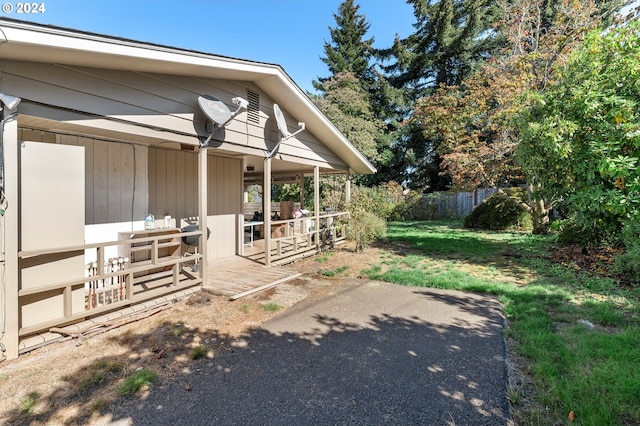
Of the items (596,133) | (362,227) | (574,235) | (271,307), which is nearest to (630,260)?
(596,133)

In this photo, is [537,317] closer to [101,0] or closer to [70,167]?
[70,167]

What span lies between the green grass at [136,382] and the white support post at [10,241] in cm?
134

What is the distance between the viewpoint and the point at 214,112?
17.1ft

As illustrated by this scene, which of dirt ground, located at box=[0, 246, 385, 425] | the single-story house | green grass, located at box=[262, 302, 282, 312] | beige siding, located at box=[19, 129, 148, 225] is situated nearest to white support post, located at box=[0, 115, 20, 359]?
the single-story house

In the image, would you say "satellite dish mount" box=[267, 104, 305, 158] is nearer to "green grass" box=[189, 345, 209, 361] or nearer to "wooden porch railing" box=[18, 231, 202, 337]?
"wooden porch railing" box=[18, 231, 202, 337]

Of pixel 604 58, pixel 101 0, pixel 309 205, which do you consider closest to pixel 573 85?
pixel 604 58

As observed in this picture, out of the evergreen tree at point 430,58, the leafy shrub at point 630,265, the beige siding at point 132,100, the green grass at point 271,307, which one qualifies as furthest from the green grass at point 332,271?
the evergreen tree at point 430,58

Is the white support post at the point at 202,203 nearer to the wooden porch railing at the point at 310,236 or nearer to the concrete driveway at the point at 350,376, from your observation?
the concrete driveway at the point at 350,376

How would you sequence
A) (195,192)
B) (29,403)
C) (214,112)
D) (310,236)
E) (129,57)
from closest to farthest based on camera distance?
1. (29,403)
2. (129,57)
3. (214,112)
4. (195,192)
5. (310,236)

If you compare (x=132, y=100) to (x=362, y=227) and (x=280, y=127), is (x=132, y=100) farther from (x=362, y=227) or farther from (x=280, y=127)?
(x=362, y=227)

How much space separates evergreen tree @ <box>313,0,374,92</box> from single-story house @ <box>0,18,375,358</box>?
2278 cm

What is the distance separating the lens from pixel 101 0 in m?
6.64

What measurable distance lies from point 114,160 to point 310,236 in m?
5.08

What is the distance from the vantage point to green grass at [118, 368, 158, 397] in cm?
268
